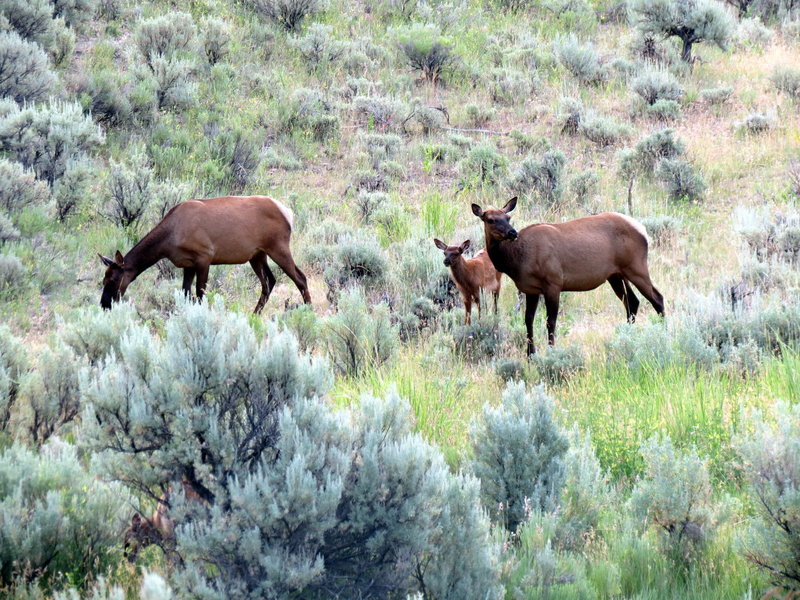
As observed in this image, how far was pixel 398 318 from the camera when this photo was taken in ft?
35.7

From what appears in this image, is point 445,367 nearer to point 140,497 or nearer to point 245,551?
point 140,497

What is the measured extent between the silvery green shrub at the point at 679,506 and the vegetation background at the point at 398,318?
0.01m

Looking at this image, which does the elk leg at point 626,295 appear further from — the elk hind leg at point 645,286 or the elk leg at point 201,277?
the elk leg at point 201,277

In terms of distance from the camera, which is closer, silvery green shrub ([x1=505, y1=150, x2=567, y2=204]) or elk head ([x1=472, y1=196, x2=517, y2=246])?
elk head ([x1=472, y1=196, x2=517, y2=246])

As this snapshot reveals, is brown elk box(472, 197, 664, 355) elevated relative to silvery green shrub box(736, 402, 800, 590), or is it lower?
lower

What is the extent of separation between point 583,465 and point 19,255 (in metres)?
8.86

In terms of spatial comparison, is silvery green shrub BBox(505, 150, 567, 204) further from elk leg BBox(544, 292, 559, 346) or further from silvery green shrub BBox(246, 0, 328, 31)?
silvery green shrub BBox(246, 0, 328, 31)

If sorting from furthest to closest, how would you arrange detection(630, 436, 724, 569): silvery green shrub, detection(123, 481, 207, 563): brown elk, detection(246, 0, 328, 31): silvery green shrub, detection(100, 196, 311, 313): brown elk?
detection(246, 0, 328, 31): silvery green shrub
detection(100, 196, 311, 313): brown elk
detection(630, 436, 724, 569): silvery green shrub
detection(123, 481, 207, 563): brown elk

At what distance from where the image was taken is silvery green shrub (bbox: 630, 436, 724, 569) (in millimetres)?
4426

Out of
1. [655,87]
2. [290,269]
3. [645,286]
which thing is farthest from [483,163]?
[645,286]

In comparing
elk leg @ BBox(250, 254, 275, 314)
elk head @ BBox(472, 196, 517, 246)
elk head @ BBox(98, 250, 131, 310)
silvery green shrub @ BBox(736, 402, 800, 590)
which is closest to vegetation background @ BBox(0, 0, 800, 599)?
silvery green shrub @ BBox(736, 402, 800, 590)

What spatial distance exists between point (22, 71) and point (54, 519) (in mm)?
13467

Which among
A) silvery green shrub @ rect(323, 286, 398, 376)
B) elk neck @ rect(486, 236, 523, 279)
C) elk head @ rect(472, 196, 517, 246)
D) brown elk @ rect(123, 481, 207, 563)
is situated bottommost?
silvery green shrub @ rect(323, 286, 398, 376)

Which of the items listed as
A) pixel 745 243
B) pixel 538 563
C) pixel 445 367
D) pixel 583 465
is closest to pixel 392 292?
pixel 445 367
